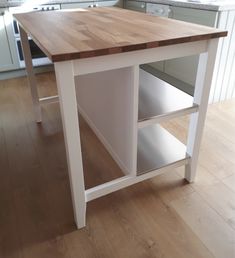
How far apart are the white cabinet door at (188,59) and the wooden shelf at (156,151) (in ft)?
3.12

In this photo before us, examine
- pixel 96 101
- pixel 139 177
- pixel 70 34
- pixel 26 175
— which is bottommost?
pixel 26 175

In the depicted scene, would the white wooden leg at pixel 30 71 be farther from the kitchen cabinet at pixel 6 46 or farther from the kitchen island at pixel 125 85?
the kitchen cabinet at pixel 6 46

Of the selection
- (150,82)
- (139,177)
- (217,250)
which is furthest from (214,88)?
(217,250)

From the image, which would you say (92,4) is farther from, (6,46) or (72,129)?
(72,129)

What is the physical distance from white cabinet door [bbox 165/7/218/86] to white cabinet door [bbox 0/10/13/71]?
1.81 m

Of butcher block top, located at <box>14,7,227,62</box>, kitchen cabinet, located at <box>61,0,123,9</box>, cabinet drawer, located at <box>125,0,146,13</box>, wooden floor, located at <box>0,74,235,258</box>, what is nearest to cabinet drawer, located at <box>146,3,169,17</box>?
cabinet drawer, located at <box>125,0,146,13</box>

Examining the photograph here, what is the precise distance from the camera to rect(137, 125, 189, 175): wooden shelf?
1.41m

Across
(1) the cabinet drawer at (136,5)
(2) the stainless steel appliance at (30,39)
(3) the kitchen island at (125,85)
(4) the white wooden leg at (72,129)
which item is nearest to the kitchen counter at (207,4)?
(1) the cabinet drawer at (136,5)

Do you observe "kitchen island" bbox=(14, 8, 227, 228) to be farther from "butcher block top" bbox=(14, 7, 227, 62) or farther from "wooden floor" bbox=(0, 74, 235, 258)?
"wooden floor" bbox=(0, 74, 235, 258)

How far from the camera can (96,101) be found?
176 centimetres

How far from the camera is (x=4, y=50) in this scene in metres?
2.94

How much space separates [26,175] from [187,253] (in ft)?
3.40

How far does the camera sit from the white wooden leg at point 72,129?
910 mm

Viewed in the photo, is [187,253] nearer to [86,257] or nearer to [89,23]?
[86,257]
